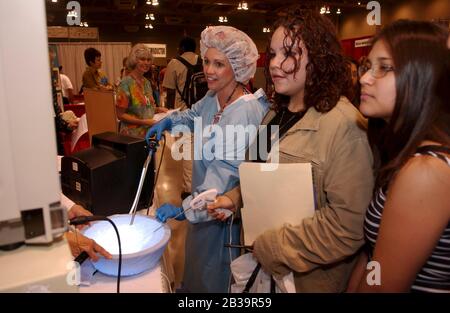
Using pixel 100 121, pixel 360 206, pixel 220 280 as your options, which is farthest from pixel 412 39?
pixel 100 121

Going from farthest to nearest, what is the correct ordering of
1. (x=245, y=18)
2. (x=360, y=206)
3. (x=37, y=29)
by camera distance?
(x=245, y=18)
(x=360, y=206)
(x=37, y=29)

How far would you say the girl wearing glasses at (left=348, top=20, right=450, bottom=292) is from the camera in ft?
2.34

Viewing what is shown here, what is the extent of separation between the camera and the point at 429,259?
2.63ft

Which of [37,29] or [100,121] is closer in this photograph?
[37,29]

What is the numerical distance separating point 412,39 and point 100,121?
2.31 meters

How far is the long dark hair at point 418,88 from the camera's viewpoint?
0.75 m

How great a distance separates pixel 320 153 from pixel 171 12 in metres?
11.4

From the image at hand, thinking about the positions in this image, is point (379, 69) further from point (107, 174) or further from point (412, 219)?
point (107, 174)

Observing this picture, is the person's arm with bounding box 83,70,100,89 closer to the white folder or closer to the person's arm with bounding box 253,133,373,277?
the white folder

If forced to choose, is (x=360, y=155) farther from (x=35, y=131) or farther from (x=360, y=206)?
(x=35, y=131)

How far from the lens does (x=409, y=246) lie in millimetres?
740

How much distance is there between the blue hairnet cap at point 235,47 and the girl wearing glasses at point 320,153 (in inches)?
19.4

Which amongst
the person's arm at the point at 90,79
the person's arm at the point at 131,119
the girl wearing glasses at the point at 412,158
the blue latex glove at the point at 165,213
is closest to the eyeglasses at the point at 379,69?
the girl wearing glasses at the point at 412,158

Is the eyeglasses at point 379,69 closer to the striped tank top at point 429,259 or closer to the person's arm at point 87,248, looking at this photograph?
Result: the striped tank top at point 429,259
